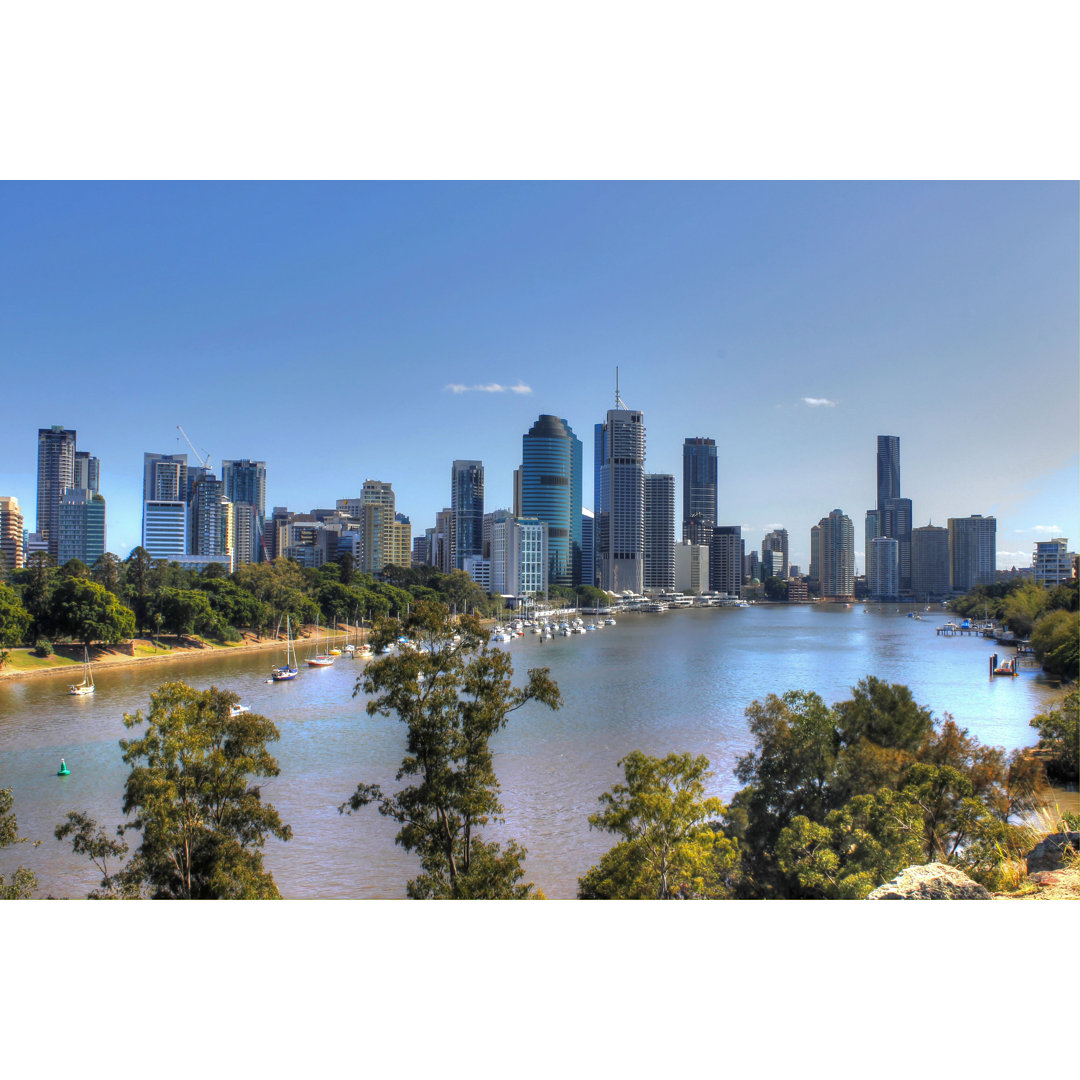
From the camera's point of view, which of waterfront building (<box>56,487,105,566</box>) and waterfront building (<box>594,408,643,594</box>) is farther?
waterfront building (<box>594,408,643,594</box>)

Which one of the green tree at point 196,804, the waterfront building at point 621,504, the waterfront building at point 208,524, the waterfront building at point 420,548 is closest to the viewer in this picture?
the green tree at point 196,804

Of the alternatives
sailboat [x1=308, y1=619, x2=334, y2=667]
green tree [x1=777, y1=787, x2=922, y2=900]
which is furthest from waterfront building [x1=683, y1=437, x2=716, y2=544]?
green tree [x1=777, y1=787, x2=922, y2=900]

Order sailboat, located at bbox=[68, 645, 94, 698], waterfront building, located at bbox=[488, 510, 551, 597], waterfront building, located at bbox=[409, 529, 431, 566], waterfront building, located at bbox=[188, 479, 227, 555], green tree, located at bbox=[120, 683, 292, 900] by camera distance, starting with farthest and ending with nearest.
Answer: waterfront building, located at bbox=[409, 529, 431, 566]
waterfront building, located at bbox=[488, 510, 551, 597]
waterfront building, located at bbox=[188, 479, 227, 555]
sailboat, located at bbox=[68, 645, 94, 698]
green tree, located at bbox=[120, 683, 292, 900]

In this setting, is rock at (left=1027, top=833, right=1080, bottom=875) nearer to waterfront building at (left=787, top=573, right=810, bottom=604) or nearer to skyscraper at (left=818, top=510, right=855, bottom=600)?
skyscraper at (left=818, top=510, right=855, bottom=600)

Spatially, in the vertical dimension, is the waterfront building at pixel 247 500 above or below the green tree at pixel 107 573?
above

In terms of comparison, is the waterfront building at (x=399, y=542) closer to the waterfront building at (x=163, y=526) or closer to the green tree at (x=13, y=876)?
the waterfront building at (x=163, y=526)

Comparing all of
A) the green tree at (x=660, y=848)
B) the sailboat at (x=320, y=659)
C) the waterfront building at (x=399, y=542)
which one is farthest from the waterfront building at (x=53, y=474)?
the green tree at (x=660, y=848)

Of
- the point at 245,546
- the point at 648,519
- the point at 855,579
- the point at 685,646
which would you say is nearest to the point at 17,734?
the point at 685,646
